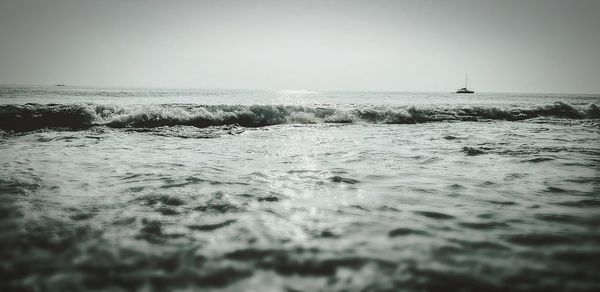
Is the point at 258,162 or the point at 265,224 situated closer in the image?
the point at 265,224

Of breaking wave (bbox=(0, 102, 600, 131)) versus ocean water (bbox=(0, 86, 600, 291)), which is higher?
breaking wave (bbox=(0, 102, 600, 131))

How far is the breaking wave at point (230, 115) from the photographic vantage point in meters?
15.6

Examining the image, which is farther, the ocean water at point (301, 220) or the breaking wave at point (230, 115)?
the breaking wave at point (230, 115)

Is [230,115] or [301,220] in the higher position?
[230,115]

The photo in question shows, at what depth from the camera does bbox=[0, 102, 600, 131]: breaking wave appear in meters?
15.6

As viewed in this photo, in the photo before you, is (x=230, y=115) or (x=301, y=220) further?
(x=230, y=115)

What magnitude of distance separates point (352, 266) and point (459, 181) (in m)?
3.57

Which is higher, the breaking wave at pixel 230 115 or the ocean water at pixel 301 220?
the breaking wave at pixel 230 115

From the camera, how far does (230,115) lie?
59.7 feet

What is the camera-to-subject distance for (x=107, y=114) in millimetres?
16969

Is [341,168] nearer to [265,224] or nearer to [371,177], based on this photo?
[371,177]

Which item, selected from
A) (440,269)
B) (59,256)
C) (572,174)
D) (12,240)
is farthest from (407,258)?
(572,174)

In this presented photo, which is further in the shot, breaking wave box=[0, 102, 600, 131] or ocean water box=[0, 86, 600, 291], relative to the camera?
breaking wave box=[0, 102, 600, 131]

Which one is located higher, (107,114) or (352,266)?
(107,114)
